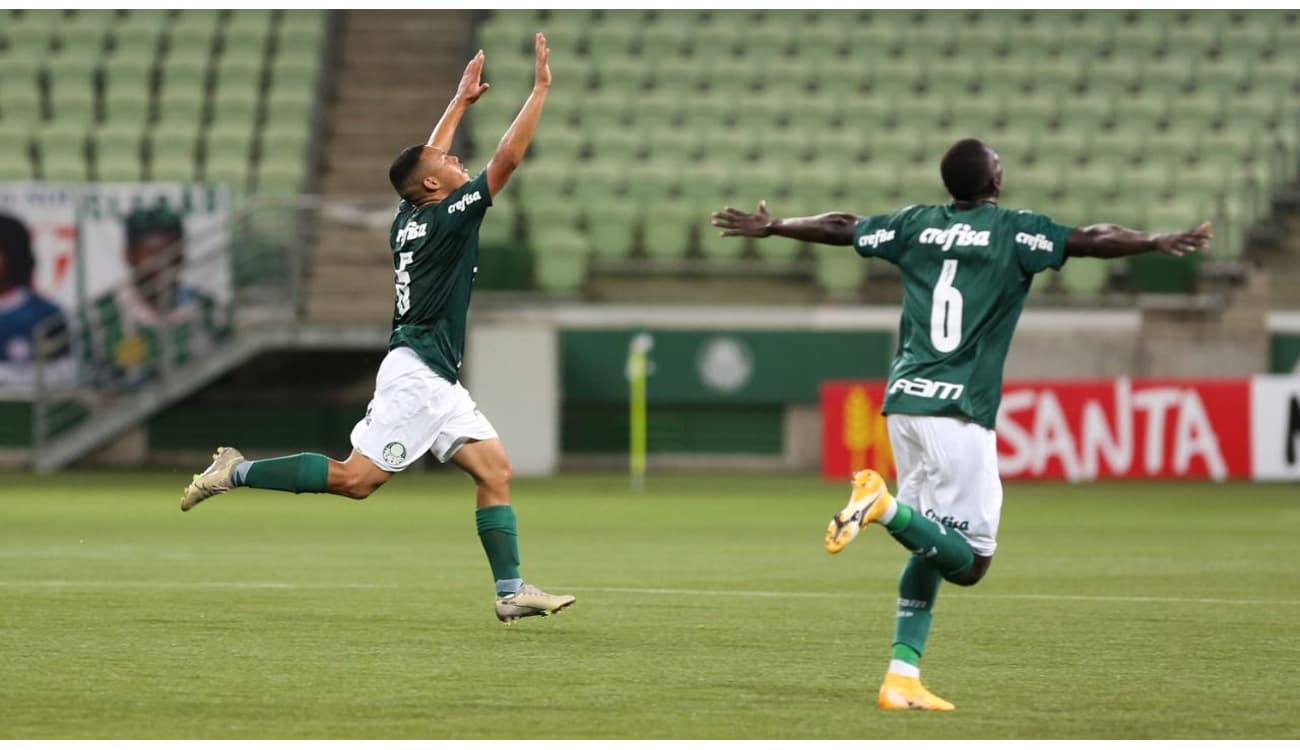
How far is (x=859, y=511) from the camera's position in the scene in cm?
693

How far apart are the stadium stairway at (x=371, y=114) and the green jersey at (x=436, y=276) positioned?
1593 cm

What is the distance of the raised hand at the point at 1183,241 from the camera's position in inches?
278

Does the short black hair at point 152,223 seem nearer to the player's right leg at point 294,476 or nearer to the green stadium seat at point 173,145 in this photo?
the green stadium seat at point 173,145

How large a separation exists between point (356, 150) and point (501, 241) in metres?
4.20

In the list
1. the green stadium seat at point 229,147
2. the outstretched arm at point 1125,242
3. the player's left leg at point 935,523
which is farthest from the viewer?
the green stadium seat at point 229,147

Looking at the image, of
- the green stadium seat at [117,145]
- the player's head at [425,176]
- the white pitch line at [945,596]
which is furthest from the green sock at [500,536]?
the green stadium seat at [117,145]

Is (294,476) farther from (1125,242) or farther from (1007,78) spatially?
(1007,78)

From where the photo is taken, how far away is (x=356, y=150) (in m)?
28.9

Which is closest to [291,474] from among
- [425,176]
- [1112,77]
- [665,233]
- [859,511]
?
[425,176]

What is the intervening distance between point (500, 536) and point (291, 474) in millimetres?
949

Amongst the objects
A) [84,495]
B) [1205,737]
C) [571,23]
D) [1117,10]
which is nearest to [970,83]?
[1117,10]

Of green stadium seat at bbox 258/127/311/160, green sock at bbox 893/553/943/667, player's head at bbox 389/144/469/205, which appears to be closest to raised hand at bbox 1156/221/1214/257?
green sock at bbox 893/553/943/667

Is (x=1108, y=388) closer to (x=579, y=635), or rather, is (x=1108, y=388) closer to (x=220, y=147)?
(x=220, y=147)

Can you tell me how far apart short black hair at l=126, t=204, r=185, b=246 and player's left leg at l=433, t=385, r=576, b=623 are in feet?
54.8
